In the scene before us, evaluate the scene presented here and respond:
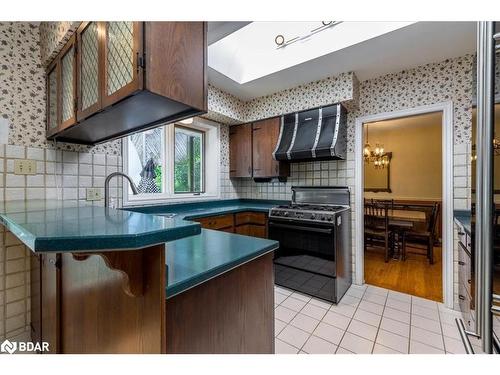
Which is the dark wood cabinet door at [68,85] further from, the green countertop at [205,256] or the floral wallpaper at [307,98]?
the floral wallpaper at [307,98]

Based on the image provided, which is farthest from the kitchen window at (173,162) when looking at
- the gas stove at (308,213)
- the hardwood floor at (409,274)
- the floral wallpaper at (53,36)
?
the hardwood floor at (409,274)

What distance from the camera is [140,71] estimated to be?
0.89 m

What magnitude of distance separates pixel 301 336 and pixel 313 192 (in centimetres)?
178

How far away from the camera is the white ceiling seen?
1.88 metres

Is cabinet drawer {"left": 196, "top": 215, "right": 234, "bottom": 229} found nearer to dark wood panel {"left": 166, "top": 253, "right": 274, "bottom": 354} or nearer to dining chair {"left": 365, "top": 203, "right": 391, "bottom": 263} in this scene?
dark wood panel {"left": 166, "top": 253, "right": 274, "bottom": 354}

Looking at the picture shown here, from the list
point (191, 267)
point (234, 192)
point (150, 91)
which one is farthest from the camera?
point (234, 192)

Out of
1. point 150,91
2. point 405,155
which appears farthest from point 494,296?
point 405,155

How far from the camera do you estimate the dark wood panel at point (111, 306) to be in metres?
0.63

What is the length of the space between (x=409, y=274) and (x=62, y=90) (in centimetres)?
414

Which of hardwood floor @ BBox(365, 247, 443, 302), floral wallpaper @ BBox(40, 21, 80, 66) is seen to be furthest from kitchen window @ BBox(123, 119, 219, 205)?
hardwood floor @ BBox(365, 247, 443, 302)

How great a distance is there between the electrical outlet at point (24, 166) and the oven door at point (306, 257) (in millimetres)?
2243

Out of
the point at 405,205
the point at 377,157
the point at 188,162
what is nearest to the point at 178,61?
the point at 188,162
